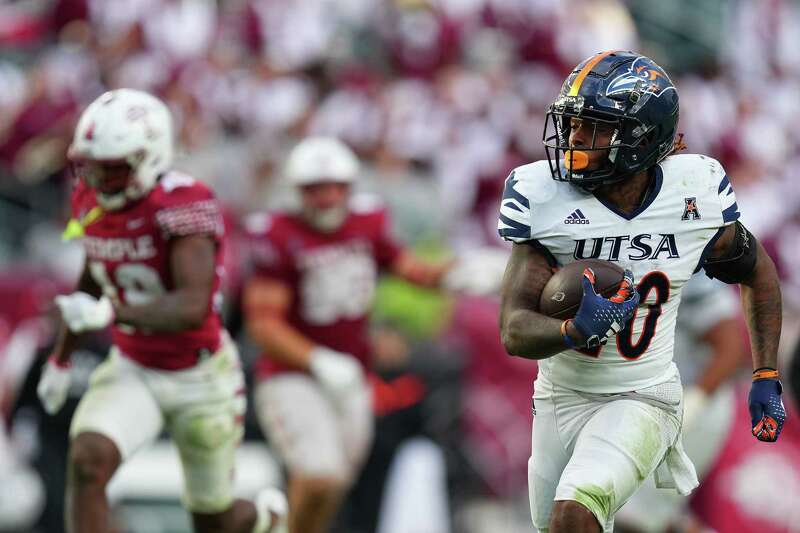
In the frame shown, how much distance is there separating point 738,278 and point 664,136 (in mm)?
565

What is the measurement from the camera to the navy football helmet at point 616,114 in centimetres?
389

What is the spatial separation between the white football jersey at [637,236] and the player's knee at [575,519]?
429 millimetres

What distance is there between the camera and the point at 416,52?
12.0 metres

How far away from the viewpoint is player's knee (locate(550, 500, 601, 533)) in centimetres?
371

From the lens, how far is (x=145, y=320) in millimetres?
4609

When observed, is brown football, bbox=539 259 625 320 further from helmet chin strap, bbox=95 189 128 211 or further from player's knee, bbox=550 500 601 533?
helmet chin strap, bbox=95 189 128 211

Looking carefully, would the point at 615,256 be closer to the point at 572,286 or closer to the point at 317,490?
the point at 572,286

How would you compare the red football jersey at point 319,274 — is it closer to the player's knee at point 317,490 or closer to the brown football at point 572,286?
the player's knee at point 317,490

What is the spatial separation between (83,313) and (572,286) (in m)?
1.75

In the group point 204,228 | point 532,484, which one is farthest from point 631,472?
point 204,228

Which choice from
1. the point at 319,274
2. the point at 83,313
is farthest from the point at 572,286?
the point at 319,274

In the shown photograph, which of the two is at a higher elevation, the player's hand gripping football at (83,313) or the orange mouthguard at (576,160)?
the orange mouthguard at (576,160)

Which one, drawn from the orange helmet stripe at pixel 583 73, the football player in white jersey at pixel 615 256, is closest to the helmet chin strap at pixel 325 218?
the football player in white jersey at pixel 615 256

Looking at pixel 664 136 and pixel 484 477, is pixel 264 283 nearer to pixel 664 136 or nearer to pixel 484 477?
pixel 484 477
